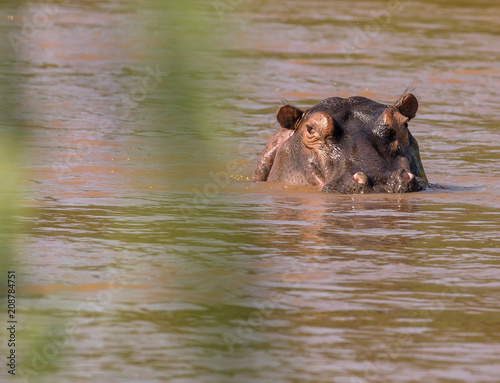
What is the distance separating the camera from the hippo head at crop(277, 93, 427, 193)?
7.91m

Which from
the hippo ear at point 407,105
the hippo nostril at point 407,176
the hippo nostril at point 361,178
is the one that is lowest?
the hippo nostril at point 361,178

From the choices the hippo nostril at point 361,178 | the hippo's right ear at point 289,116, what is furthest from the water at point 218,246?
the hippo's right ear at point 289,116

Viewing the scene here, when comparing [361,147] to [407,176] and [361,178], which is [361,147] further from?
[407,176]

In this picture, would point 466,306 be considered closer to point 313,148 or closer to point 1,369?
point 1,369

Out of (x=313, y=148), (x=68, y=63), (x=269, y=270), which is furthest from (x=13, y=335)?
(x=68, y=63)

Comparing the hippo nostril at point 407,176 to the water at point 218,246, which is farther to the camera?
the hippo nostril at point 407,176

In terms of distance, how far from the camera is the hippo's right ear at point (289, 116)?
28.9ft

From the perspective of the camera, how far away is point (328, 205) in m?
7.59

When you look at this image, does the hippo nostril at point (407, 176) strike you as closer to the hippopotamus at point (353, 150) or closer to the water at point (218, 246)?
the hippopotamus at point (353, 150)

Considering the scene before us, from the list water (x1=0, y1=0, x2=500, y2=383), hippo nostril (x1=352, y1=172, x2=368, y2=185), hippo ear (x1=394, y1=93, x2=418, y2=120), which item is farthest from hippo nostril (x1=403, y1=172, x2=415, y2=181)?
hippo ear (x1=394, y1=93, x2=418, y2=120)

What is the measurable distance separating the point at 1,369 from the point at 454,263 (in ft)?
9.97

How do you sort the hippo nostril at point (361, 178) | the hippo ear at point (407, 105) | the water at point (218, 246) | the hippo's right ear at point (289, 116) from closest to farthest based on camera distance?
the water at point (218, 246)
the hippo nostril at point (361, 178)
the hippo ear at point (407, 105)
the hippo's right ear at point (289, 116)

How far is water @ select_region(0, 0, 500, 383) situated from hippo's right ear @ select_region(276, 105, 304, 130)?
0.60 meters

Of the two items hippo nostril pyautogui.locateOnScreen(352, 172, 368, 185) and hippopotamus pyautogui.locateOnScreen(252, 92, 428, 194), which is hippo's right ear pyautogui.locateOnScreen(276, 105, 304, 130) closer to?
hippopotamus pyautogui.locateOnScreen(252, 92, 428, 194)
